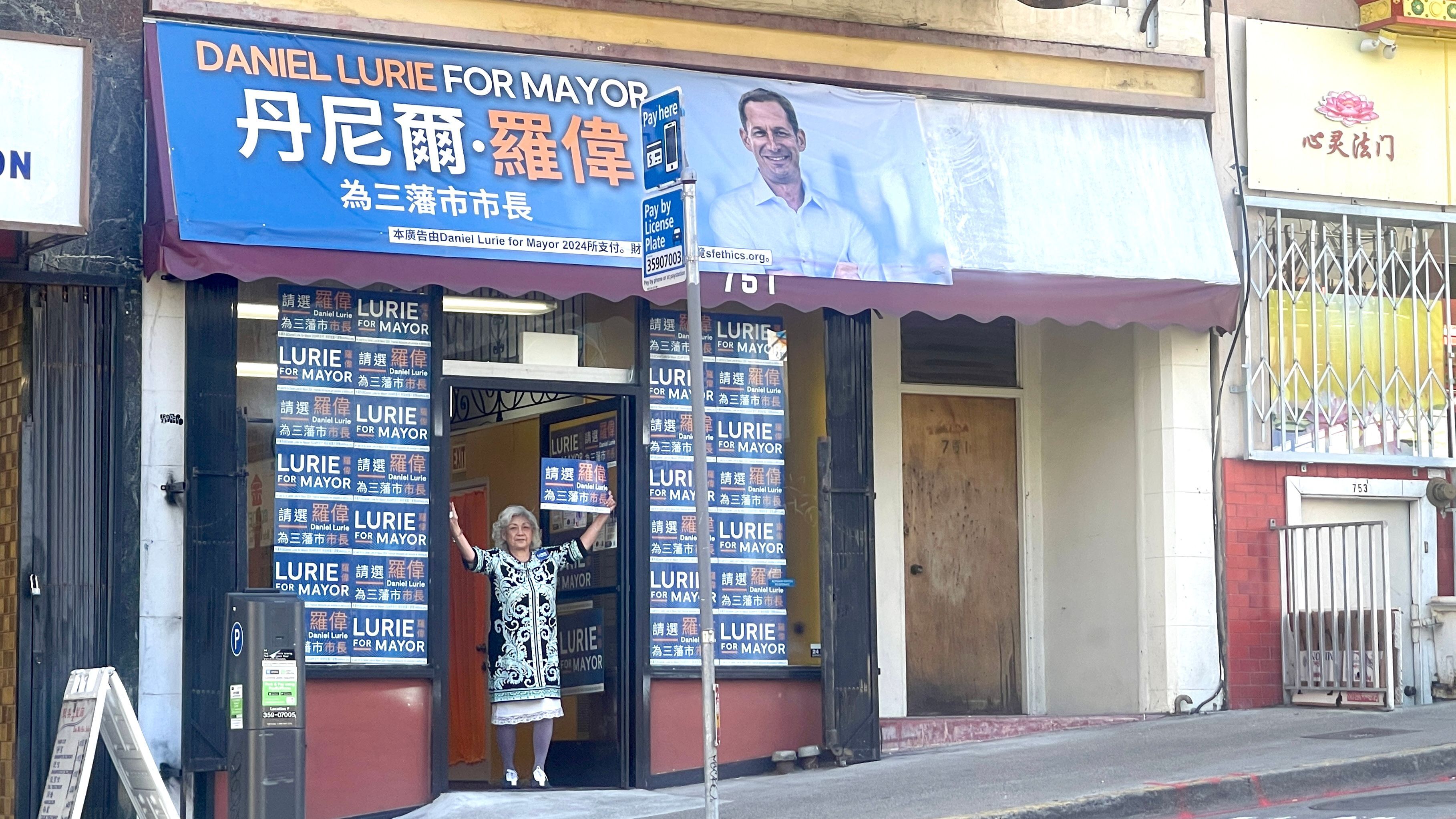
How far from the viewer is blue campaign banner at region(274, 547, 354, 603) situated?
1110 centimetres

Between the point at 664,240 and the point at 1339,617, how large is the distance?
21.7 ft

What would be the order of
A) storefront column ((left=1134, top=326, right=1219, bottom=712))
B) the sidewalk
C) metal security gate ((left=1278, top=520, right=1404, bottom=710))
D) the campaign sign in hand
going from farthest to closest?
storefront column ((left=1134, top=326, right=1219, bottom=712)) → metal security gate ((left=1278, top=520, right=1404, bottom=710)) → the campaign sign in hand → the sidewalk

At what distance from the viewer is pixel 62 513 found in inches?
420

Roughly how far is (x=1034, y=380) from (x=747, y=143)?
3.74 meters

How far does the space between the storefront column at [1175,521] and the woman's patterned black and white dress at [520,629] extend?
438 centimetres

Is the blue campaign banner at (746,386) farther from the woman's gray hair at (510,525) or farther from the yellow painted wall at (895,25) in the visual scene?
the yellow painted wall at (895,25)

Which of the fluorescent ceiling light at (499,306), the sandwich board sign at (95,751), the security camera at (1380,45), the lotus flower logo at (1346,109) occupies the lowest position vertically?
the sandwich board sign at (95,751)

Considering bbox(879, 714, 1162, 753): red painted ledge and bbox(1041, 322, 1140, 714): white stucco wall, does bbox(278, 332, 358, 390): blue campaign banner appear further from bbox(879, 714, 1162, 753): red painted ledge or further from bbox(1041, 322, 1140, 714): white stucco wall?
bbox(1041, 322, 1140, 714): white stucco wall

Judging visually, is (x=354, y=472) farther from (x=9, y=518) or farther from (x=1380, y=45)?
(x=1380, y=45)

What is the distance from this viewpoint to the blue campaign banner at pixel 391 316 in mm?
11500

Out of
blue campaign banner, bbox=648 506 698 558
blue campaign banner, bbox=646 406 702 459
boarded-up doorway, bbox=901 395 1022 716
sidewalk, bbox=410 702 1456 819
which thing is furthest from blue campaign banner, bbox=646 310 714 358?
sidewalk, bbox=410 702 1456 819

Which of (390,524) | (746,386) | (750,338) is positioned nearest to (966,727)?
(746,386)

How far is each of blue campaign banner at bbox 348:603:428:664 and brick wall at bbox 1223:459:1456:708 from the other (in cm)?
580

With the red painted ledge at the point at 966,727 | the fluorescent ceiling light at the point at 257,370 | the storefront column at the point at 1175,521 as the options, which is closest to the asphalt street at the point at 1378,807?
the storefront column at the point at 1175,521
